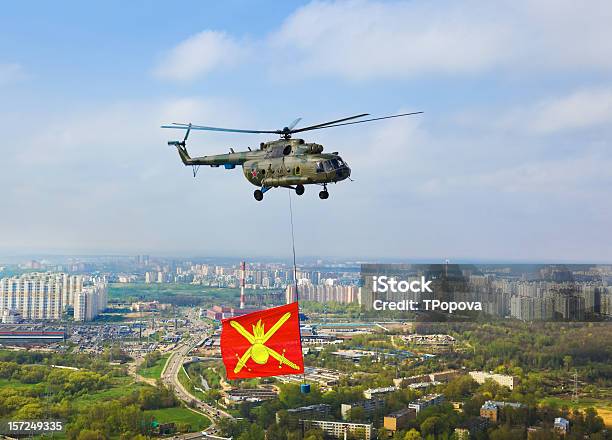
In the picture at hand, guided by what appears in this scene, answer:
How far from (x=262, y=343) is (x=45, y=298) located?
34.2 metres

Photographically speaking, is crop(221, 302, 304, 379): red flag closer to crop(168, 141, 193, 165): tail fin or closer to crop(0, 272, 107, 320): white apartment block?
crop(168, 141, 193, 165): tail fin

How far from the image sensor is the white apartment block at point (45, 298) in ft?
129

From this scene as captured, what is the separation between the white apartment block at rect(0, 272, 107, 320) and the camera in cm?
3941

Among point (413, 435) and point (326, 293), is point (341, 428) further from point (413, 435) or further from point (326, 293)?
point (326, 293)

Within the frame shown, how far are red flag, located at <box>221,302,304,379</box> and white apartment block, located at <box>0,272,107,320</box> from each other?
32351 mm

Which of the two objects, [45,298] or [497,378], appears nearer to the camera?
[497,378]

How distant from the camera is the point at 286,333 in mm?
8523

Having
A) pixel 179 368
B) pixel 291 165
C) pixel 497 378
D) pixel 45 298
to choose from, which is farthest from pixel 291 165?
pixel 45 298

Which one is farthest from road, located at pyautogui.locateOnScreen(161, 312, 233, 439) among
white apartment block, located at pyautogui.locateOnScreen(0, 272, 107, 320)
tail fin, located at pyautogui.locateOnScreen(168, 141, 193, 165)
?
tail fin, located at pyautogui.locateOnScreen(168, 141, 193, 165)

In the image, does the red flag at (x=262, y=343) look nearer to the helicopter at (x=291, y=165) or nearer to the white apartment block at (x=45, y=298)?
the helicopter at (x=291, y=165)

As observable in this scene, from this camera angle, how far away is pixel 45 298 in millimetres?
39750

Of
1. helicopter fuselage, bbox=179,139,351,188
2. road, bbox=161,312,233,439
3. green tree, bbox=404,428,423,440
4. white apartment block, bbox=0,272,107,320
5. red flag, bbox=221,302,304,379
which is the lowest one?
green tree, bbox=404,428,423,440

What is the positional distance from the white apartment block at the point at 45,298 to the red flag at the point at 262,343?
106ft

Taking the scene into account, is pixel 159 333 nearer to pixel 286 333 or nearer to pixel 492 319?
pixel 492 319
